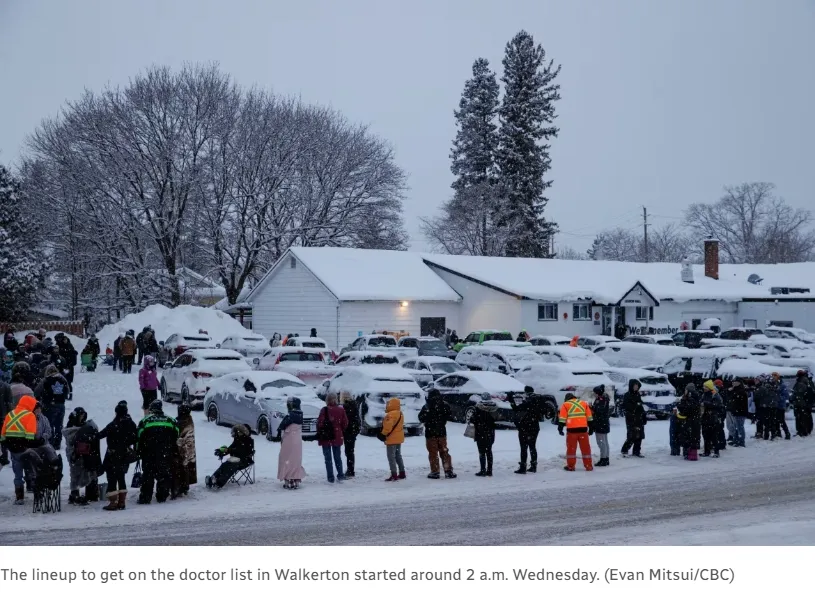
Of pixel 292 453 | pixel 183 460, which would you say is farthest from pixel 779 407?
pixel 183 460

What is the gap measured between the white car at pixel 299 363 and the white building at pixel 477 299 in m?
15.2

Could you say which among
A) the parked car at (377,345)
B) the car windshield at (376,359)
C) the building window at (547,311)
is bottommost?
the car windshield at (376,359)

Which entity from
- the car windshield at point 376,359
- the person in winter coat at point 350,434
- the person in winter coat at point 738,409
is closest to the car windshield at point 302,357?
the car windshield at point 376,359

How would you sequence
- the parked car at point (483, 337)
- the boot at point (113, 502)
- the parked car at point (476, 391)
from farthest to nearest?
the parked car at point (483, 337) < the parked car at point (476, 391) < the boot at point (113, 502)

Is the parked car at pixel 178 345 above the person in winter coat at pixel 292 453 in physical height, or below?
above

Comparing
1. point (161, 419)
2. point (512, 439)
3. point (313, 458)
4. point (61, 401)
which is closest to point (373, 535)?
point (161, 419)

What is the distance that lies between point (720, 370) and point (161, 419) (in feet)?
57.4

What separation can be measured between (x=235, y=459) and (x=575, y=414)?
255 inches

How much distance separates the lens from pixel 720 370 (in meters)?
25.5

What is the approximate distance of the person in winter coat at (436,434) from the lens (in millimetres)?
16000

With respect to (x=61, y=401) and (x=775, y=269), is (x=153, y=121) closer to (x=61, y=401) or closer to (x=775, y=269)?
(x=61, y=401)

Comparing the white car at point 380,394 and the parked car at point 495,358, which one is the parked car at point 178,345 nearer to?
the parked car at point 495,358

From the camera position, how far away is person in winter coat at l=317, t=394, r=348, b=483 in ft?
50.4

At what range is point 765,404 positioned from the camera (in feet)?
68.8
